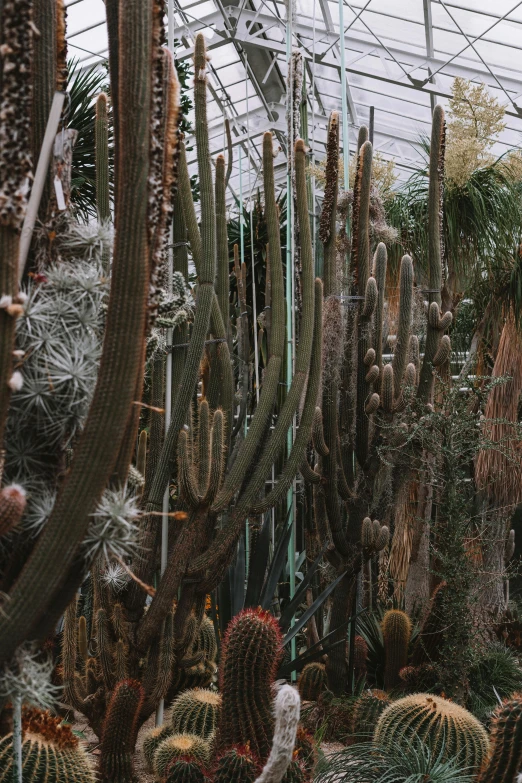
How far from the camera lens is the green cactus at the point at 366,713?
3.69 m

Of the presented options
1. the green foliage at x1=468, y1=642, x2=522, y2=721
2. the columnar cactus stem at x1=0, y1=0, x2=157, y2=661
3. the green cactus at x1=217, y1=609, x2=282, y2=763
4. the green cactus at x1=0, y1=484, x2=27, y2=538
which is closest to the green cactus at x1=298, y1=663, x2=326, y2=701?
the green foliage at x1=468, y1=642, x2=522, y2=721

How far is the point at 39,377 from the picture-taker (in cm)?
148

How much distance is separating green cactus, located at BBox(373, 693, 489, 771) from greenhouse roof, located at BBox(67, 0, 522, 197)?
6.54m

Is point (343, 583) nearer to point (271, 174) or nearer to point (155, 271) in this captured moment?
point (271, 174)

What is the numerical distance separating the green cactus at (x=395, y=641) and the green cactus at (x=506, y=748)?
177cm

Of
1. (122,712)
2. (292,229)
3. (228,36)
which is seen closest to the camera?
(122,712)

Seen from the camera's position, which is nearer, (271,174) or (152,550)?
(152,550)

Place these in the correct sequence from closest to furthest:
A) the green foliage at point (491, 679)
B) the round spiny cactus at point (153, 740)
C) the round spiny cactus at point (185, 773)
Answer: the round spiny cactus at point (185, 773), the round spiny cactus at point (153, 740), the green foliage at point (491, 679)

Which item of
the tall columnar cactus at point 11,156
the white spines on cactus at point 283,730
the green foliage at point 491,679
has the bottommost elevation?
the green foliage at point 491,679

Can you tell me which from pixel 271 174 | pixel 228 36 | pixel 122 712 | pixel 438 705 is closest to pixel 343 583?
pixel 438 705

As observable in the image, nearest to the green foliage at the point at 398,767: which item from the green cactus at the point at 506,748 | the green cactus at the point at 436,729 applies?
the green cactus at the point at 436,729

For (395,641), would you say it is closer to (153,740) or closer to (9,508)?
(153,740)

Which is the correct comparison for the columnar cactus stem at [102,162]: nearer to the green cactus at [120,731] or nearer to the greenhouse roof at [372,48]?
the green cactus at [120,731]

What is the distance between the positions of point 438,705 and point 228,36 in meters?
9.59
